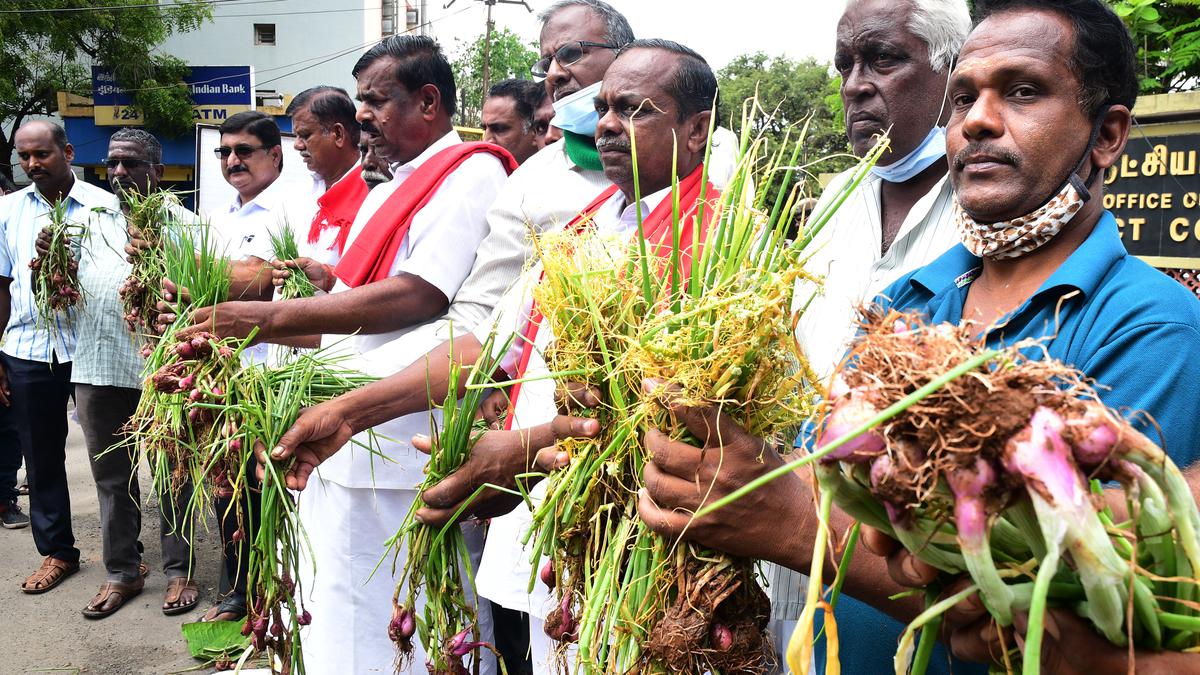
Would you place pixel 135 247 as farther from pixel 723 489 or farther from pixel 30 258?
pixel 723 489

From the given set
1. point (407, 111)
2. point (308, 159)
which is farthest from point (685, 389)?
point (308, 159)

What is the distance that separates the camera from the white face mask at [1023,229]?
1.42m

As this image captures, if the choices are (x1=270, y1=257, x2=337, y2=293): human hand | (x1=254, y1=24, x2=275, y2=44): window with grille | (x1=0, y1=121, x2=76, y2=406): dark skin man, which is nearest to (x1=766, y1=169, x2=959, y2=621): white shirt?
(x1=270, y1=257, x2=337, y2=293): human hand

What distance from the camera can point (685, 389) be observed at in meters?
1.34

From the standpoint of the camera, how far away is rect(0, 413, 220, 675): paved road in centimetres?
440

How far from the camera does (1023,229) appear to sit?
4.75 ft

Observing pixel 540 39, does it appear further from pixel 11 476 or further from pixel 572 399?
pixel 11 476

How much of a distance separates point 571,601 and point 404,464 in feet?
4.57

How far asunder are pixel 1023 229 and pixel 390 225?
2.00 m

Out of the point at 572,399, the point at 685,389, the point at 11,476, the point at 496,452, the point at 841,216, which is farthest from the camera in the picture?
the point at 11,476

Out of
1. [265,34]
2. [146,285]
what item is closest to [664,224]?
[146,285]

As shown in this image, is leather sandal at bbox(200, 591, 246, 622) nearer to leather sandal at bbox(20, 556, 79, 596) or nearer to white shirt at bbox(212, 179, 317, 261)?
leather sandal at bbox(20, 556, 79, 596)

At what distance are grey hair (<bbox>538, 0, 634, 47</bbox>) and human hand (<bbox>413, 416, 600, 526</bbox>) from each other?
1.86 m

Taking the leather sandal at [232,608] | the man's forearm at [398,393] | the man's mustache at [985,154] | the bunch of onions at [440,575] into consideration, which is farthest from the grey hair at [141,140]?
the man's mustache at [985,154]
